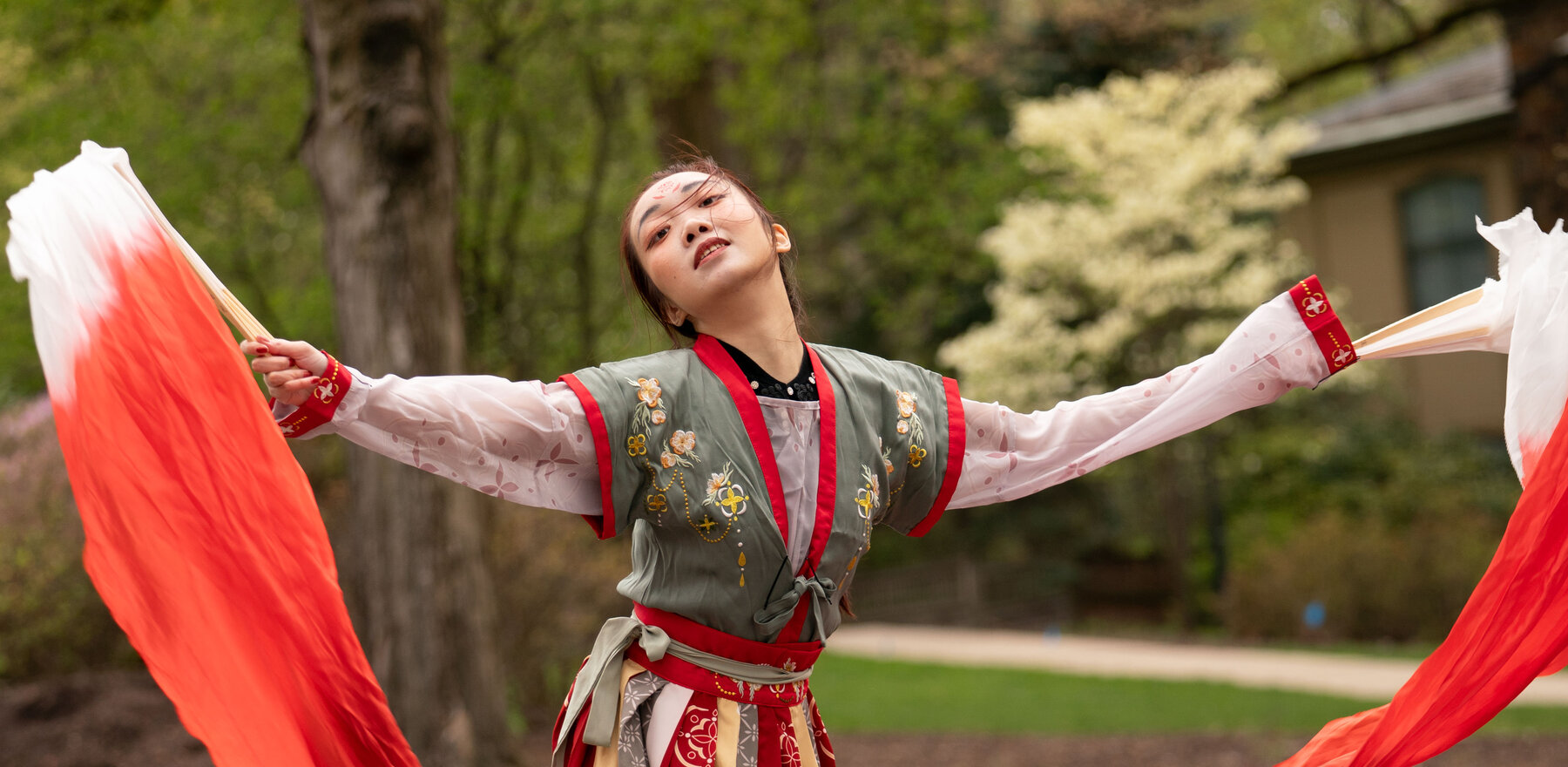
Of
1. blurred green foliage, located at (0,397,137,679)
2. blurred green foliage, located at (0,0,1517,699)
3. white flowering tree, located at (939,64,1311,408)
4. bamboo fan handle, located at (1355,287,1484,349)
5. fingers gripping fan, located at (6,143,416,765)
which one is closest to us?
fingers gripping fan, located at (6,143,416,765)

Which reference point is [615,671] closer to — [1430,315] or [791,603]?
[791,603]

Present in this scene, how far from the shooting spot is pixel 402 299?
5414mm

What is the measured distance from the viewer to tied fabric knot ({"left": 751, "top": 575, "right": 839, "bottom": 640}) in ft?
7.22

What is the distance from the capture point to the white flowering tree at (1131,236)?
13.0m

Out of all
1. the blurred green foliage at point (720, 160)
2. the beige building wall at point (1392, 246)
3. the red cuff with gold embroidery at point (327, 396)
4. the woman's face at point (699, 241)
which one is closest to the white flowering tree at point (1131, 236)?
the blurred green foliage at point (720, 160)

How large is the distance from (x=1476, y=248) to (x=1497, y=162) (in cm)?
101

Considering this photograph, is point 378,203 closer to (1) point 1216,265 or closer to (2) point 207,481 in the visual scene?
(2) point 207,481

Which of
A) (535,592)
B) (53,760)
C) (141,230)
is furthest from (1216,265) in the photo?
(141,230)

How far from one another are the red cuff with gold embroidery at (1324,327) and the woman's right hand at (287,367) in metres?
1.74

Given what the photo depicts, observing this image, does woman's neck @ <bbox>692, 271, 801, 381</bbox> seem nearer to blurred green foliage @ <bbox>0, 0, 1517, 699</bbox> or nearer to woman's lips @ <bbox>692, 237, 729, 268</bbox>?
woman's lips @ <bbox>692, 237, 729, 268</bbox>

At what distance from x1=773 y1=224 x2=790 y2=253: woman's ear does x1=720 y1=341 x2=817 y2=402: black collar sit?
257 mm

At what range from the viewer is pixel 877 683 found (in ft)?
34.2

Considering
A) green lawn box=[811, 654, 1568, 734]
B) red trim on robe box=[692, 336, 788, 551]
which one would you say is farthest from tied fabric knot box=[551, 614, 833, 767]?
green lawn box=[811, 654, 1568, 734]

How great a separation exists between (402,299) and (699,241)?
3417mm
